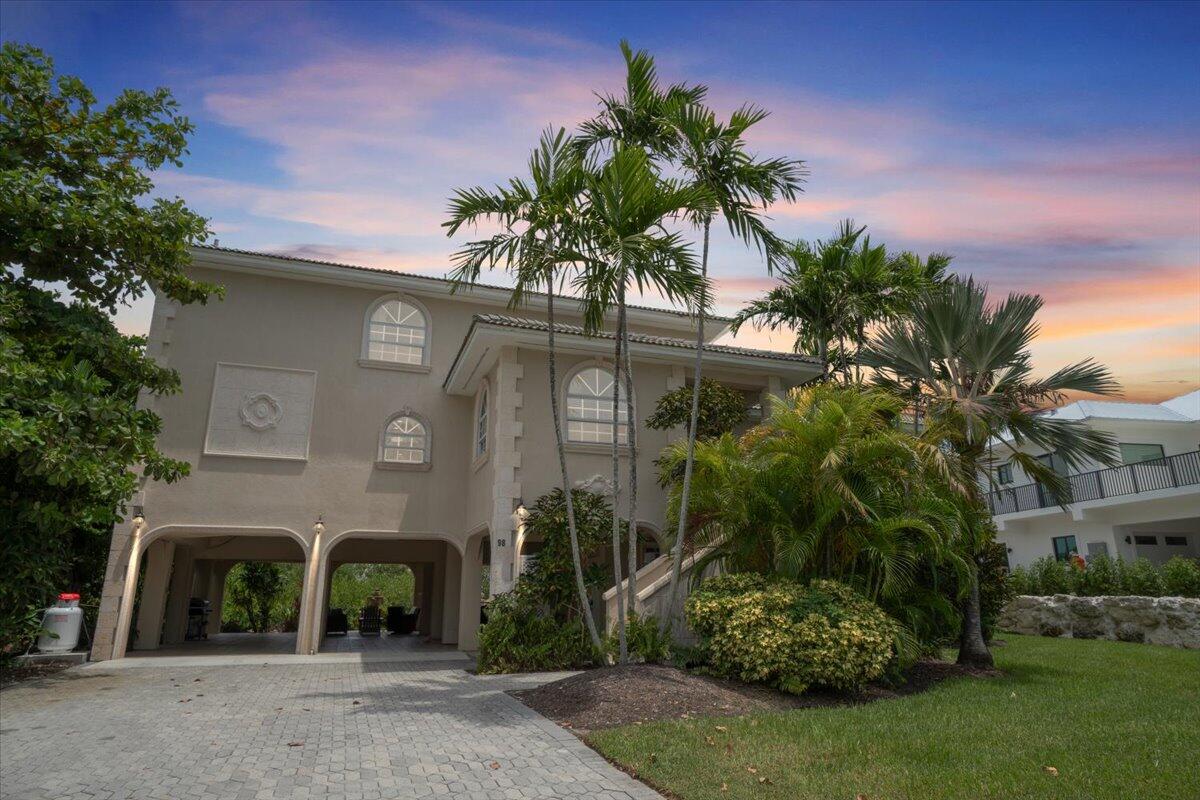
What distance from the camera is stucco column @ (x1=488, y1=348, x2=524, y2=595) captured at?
12305 millimetres

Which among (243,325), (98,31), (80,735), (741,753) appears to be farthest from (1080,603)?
(98,31)

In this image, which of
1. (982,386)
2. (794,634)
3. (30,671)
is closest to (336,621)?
(30,671)

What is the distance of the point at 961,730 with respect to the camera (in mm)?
6516

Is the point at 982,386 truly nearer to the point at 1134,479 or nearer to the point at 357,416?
the point at 357,416

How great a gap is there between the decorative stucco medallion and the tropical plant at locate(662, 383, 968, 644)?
973 centimetres

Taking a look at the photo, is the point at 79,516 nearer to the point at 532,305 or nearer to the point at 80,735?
the point at 80,735

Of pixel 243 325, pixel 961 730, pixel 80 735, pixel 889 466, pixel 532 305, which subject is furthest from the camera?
pixel 532 305

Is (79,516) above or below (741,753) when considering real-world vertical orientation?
above

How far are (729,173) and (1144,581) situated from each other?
1537 centimetres

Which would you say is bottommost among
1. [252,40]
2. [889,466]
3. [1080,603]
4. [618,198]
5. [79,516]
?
[1080,603]

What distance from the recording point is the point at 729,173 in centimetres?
1028

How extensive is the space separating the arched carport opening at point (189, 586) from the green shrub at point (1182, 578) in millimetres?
19747

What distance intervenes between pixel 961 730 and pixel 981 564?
5764 mm

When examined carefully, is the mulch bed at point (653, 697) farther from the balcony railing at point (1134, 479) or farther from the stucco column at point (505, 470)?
the balcony railing at point (1134, 479)
